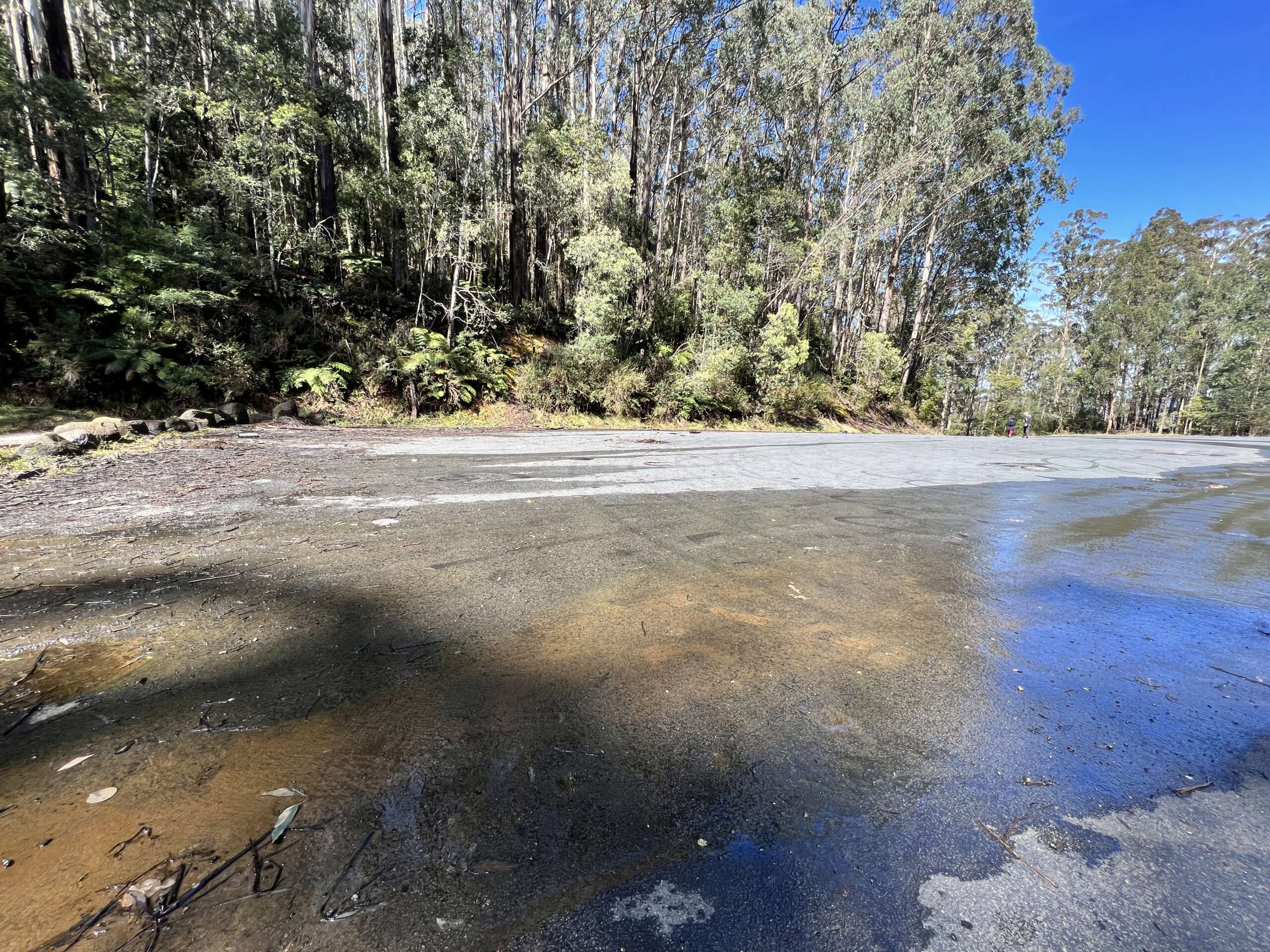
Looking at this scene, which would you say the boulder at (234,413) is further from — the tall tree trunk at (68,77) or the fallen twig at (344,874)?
the fallen twig at (344,874)

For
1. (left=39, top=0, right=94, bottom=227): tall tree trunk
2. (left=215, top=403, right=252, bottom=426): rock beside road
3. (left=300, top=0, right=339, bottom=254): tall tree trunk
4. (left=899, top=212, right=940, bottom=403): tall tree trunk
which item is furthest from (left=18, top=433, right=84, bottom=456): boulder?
(left=899, top=212, right=940, bottom=403): tall tree trunk

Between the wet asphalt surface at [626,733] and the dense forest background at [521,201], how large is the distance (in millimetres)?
9554

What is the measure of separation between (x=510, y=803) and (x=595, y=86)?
2606 centimetres

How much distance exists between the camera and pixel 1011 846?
62.1 inches

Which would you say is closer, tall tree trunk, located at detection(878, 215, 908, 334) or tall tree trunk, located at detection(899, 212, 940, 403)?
tall tree trunk, located at detection(878, 215, 908, 334)

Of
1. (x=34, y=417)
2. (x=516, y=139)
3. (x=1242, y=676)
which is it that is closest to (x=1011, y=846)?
(x=1242, y=676)

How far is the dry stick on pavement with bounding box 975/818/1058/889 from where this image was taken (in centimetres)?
147

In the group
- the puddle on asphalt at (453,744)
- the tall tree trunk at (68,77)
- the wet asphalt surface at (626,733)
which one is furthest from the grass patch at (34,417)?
the puddle on asphalt at (453,744)

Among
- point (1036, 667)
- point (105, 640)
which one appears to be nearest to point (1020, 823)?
point (1036, 667)

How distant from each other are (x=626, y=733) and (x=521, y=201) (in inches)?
743

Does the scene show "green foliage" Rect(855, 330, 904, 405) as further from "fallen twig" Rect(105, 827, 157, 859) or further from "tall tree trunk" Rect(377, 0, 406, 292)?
"fallen twig" Rect(105, 827, 157, 859)

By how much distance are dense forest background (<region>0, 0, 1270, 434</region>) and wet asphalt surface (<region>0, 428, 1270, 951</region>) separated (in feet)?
31.3

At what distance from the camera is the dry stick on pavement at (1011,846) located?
1475 millimetres

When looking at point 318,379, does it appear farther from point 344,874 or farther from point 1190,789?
point 1190,789
